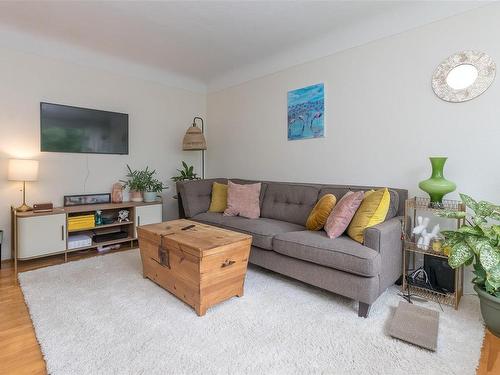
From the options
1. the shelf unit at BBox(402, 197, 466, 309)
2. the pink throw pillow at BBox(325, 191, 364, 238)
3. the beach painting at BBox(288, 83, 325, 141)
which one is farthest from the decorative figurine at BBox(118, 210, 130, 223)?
the shelf unit at BBox(402, 197, 466, 309)

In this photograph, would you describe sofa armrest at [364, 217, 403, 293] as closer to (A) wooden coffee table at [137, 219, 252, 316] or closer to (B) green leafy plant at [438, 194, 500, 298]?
(B) green leafy plant at [438, 194, 500, 298]

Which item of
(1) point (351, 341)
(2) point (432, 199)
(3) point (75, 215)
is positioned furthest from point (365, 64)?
(3) point (75, 215)

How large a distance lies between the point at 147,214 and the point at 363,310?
8.71 feet

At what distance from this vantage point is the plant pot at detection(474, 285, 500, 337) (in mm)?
1575

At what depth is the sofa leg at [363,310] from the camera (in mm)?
1786

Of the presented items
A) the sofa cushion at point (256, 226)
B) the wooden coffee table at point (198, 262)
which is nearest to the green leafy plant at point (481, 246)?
the sofa cushion at point (256, 226)

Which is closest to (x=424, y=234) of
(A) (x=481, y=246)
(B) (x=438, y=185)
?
(B) (x=438, y=185)

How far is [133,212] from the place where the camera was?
3.37m

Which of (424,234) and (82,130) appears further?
(82,130)

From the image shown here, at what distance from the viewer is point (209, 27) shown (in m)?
2.73

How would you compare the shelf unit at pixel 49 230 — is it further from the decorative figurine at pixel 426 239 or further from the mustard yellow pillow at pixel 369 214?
the decorative figurine at pixel 426 239

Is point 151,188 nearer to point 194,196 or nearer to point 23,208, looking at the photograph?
point 194,196

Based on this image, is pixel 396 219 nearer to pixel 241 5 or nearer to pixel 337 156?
pixel 337 156

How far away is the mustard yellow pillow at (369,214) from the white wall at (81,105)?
290 cm
